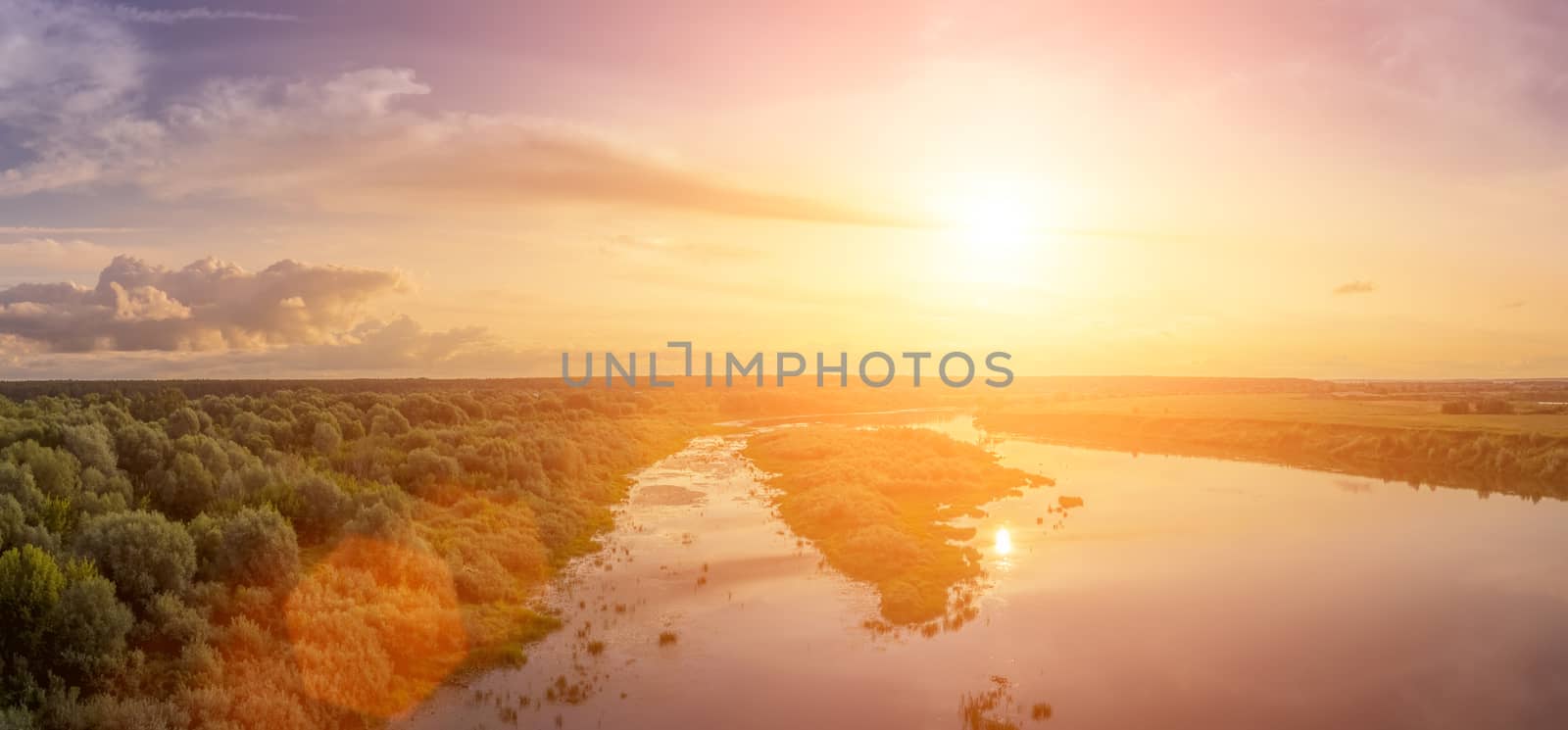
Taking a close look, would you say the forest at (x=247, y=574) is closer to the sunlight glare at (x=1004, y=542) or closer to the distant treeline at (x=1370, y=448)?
the sunlight glare at (x=1004, y=542)

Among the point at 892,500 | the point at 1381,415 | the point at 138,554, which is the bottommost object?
the point at 892,500

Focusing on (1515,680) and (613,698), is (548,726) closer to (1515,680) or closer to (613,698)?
(613,698)

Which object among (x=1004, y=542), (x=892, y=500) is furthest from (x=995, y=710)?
(x=892, y=500)

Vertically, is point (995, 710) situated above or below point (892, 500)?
below

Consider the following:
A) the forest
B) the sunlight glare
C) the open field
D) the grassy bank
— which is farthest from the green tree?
the open field

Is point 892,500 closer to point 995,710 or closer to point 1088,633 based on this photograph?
point 1088,633

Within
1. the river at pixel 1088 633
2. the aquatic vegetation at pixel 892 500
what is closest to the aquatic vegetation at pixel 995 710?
the river at pixel 1088 633
